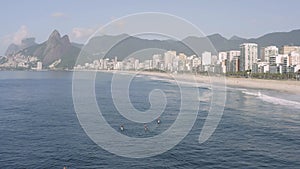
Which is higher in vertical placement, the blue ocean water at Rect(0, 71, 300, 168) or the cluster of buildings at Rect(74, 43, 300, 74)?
the cluster of buildings at Rect(74, 43, 300, 74)

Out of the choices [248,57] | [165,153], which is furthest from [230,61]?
[165,153]

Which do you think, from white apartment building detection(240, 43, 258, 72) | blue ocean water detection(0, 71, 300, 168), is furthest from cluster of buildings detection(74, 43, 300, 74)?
blue ocean water detection(0, 71, 300, 168)

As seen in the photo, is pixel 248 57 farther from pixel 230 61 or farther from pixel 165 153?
pixel 165 153

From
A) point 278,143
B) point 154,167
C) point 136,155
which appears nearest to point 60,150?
point 136,155

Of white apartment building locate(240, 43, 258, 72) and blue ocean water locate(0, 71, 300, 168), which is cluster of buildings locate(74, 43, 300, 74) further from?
blue ocean water locate(0, 71, 300, 168)

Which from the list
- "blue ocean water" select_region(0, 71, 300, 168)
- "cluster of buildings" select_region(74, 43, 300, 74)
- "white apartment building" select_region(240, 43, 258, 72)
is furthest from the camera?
"white apartment building" select_region(240, 43, 258, 72)

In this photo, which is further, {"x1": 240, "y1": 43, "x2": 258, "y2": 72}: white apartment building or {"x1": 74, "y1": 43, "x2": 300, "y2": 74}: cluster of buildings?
{"x1": 240, "y1": 43, "x2": 258, "y2": 72}: white apartment building

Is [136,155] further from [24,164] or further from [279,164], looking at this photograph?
[279,164]

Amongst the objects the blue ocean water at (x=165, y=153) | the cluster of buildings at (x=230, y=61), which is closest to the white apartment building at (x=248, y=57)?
the cluster of buildings at (x=230, y=61)

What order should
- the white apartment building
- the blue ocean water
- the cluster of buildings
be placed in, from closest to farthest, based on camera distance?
the blue ocean water, the cluster of buildings, the white apartment building

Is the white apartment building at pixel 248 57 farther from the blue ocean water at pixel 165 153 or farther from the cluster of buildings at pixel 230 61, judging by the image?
the blue ocean water at pixel 165 153

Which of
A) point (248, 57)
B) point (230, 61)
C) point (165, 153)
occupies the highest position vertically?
point (248, 57)
